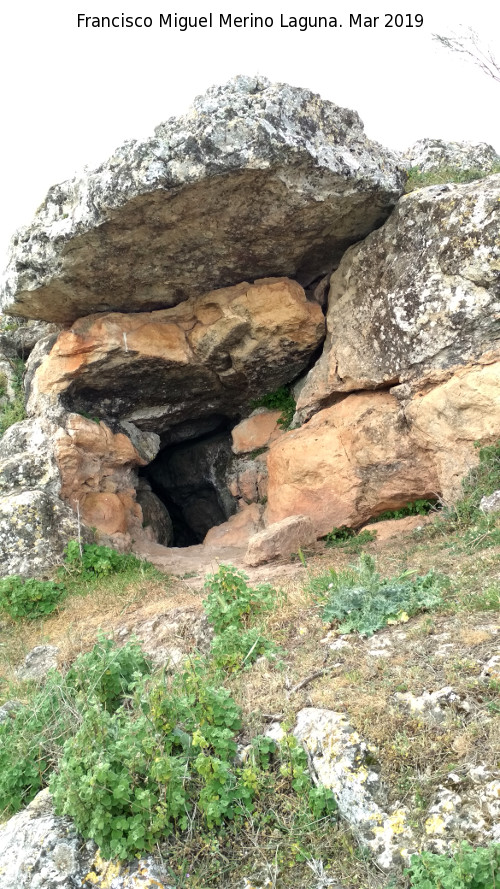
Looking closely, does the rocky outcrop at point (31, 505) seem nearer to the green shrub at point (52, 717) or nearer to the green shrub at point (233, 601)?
the green shrub at point (233, 601)

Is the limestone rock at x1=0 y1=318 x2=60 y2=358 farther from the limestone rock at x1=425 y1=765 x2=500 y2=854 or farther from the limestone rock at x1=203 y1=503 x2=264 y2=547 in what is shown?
the limestone rock at x1=425 y1=765 x2=500 y2=854

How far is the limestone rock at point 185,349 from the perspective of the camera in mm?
9031

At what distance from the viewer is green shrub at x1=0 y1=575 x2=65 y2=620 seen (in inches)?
272

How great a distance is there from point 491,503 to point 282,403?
4.72 m

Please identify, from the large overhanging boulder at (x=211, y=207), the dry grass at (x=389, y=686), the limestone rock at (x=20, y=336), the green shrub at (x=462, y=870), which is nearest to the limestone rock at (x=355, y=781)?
the dry grass at (x=389, y=686)

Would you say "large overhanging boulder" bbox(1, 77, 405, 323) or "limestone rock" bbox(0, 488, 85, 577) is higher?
"large overhanging boulder" bbox(1, 77, 405, 323)

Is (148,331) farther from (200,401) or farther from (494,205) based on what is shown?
(494,205)

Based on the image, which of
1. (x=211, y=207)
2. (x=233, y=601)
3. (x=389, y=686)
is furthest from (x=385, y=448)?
(x=389, y=686)

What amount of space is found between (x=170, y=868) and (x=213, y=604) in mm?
2357

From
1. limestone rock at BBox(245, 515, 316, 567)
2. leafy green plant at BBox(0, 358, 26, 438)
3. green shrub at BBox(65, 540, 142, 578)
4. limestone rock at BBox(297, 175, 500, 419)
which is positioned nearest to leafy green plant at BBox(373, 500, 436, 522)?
limestone rock at BBox(245, 515, 316, 567)

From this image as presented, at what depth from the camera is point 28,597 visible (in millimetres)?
7027

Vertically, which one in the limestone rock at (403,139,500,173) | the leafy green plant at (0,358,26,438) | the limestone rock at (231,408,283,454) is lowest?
the limestone rock at (231,408,283,454)

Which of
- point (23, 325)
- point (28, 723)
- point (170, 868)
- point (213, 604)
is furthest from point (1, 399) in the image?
point (170, 868)

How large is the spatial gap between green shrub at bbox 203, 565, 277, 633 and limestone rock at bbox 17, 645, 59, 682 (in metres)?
1.60
